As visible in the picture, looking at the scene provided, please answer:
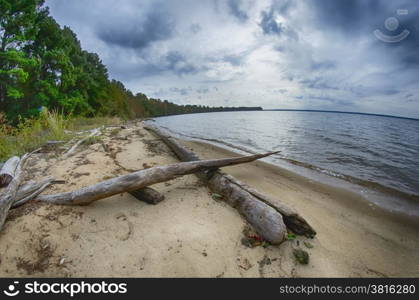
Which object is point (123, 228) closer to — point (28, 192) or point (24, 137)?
point (28, 192)

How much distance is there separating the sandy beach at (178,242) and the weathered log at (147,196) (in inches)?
3.3

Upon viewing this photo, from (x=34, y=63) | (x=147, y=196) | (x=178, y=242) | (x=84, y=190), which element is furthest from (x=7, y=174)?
(x=34, y=63)

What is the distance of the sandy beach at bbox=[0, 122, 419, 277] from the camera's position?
1793mm

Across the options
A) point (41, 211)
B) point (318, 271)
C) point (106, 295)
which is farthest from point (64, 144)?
point (318, 271)

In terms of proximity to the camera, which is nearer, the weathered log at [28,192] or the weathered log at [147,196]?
the weathered log at [28,192]

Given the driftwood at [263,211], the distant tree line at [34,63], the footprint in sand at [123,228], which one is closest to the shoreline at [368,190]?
the driftwood at [263,211]

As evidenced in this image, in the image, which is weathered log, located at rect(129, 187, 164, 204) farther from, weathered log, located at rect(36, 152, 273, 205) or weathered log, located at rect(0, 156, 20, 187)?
weathered log, located at rect(0, 156, 20, 187)

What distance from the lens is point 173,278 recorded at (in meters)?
1.73

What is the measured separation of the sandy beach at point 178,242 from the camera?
179 cm

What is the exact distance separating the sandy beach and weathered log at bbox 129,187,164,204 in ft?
0.28

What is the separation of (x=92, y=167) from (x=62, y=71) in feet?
54.8

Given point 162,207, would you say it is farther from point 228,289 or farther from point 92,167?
point 92,167

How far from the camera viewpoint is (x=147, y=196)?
2910 millimetres

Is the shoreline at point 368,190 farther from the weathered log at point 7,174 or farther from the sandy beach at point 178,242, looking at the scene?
the weathered log at point 7,174
